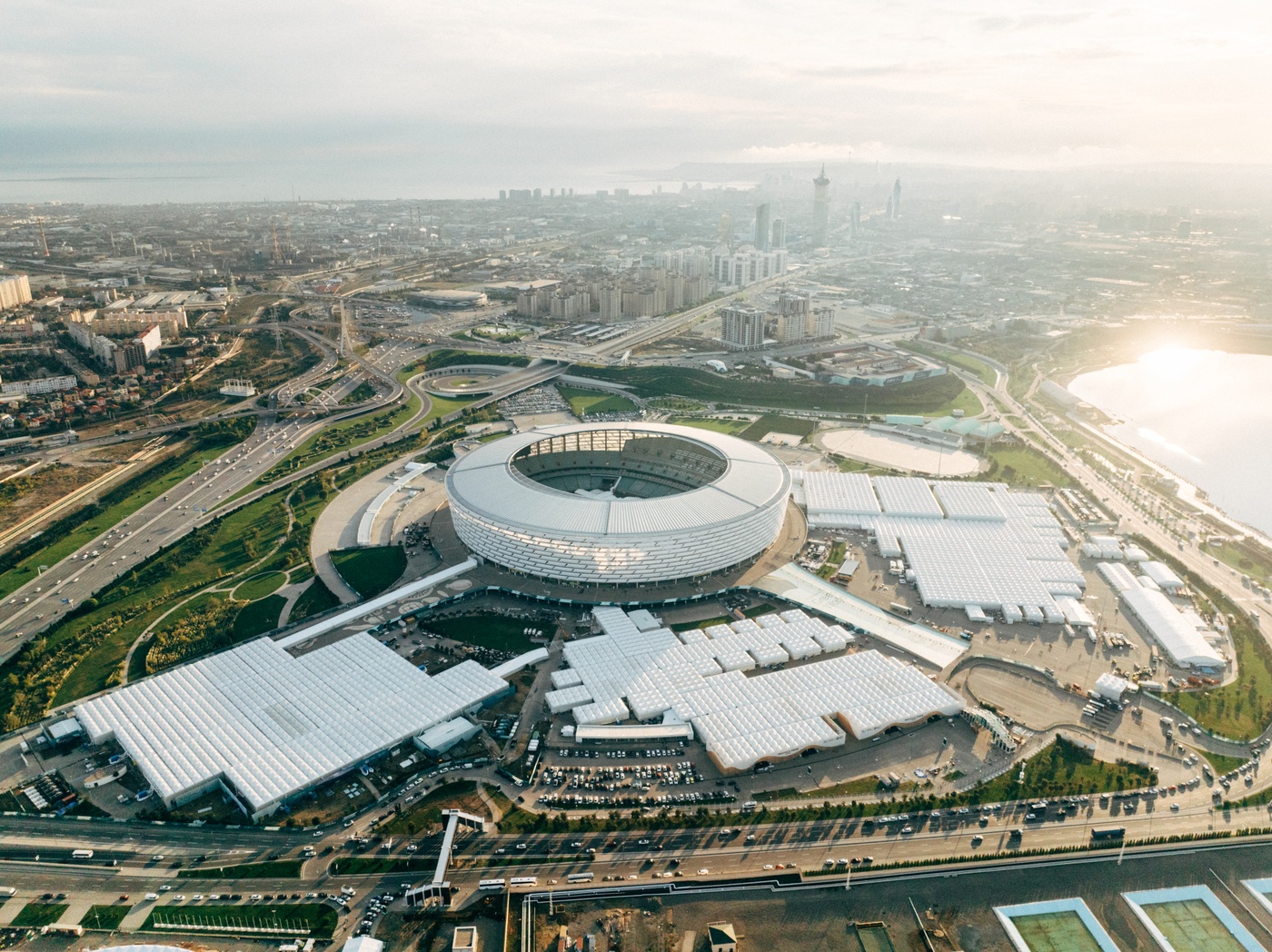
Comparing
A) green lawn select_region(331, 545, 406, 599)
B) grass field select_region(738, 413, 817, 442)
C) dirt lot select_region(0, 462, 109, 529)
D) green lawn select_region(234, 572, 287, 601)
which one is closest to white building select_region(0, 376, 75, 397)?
dirt lot select_region(0, 462, 109, 529)

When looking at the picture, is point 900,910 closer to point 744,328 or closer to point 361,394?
point 361,394


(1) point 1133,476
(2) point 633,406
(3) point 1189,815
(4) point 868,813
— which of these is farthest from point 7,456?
(1) point 1133,476

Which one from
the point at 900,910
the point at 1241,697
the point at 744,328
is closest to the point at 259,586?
the point at 900,910

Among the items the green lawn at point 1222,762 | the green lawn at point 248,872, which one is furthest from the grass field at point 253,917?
the green lawn at point 1222,762

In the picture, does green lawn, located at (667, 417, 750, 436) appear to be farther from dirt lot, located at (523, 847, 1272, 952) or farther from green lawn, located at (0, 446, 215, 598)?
dirt lot, located at (523, 847, 1272, 952)

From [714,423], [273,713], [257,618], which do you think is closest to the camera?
[273,713]

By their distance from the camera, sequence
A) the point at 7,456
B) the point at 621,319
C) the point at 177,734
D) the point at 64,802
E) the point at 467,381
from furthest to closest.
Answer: the point at 621,319 < the point at 467,381 < the point at 7,456 < the point at 177,734 < the point at 64,802

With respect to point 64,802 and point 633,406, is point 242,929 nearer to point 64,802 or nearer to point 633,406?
point 64,802
